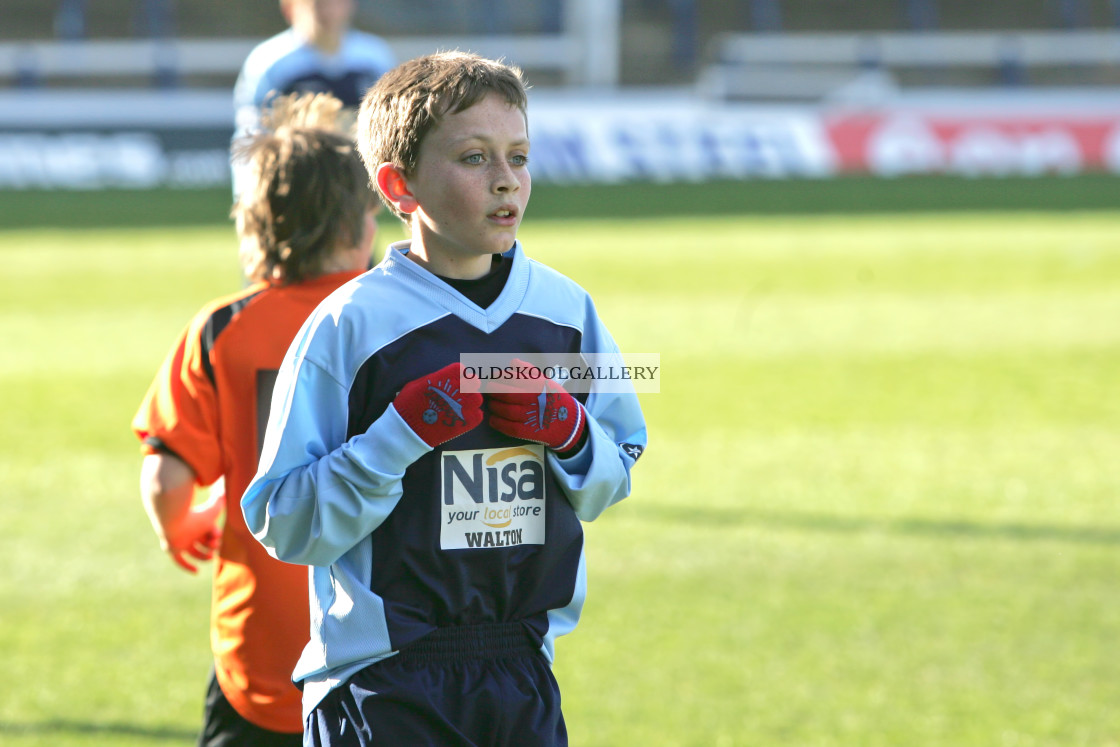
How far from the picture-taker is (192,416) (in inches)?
100

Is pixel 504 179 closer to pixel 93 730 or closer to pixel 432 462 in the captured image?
pixel 432 462

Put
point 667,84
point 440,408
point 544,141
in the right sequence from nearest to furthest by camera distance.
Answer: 1. point 440,408
2. point 544,141
3. point 667,84

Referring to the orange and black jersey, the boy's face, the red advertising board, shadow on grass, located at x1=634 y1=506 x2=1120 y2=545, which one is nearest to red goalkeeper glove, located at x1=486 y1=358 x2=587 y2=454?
the boy's face

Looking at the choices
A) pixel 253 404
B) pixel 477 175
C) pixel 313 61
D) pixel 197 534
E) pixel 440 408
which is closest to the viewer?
pixel 440 408

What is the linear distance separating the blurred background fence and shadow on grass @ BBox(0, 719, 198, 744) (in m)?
14.5

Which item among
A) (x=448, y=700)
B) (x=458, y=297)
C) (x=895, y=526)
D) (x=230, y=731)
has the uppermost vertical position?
(x=458, y=297)

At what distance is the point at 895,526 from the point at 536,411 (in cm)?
383

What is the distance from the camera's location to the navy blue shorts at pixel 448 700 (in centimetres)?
198

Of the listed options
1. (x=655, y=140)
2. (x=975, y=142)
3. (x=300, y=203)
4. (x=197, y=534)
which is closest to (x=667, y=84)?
(x=975, y=142)

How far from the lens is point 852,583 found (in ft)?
15.7

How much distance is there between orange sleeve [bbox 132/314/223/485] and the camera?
254cm

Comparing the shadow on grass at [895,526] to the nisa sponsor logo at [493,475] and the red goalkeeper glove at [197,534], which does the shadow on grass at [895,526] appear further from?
the nisa sponsor logo at [493,475]

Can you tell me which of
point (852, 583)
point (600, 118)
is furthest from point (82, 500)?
point (600, 118)

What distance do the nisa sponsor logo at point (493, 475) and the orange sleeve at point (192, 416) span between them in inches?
29.0
